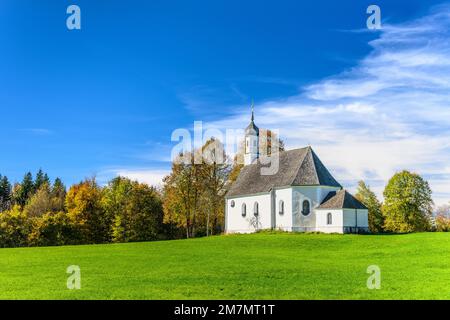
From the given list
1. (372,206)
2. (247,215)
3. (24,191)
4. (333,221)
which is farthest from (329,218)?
(24,191)

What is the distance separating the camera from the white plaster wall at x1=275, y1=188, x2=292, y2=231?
147 ft

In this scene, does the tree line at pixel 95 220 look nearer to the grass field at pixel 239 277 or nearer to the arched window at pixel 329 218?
the arched window at pixel 329 218

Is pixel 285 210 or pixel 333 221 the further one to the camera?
pixel 285 210

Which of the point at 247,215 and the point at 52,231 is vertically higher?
the point at 247,215

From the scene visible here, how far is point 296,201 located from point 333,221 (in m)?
4.31

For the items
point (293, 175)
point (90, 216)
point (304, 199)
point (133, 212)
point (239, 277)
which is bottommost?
point (239, 277)

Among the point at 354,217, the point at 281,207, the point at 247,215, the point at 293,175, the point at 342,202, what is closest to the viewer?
the point at 342,202

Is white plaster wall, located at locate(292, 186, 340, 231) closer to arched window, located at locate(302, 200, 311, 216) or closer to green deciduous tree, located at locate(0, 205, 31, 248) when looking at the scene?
arched window, located at locate(302, 200, 311, 216)

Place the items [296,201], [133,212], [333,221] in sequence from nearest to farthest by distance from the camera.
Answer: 1. [333,221]
2. [296,201]
3. [133,212]

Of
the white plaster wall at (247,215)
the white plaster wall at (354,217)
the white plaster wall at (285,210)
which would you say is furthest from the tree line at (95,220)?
the white plaster wall at (354,217)

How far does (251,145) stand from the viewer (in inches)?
2283

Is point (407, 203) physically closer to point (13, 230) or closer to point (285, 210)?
point (285, 210)
